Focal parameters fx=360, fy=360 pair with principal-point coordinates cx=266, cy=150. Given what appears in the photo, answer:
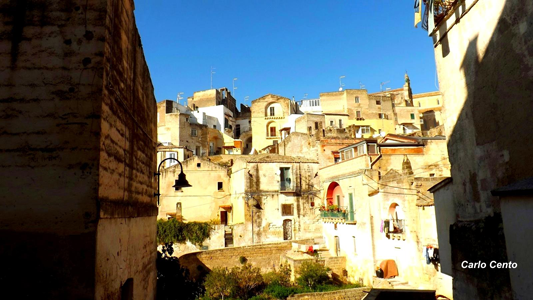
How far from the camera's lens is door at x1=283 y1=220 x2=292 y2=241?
103ft

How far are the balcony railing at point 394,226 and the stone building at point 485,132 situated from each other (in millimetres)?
11577

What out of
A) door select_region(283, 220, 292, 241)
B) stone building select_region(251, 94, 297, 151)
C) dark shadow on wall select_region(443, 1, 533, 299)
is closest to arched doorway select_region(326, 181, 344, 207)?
door select_region(283, 220, 292, 241)

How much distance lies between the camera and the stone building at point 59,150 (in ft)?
12.1

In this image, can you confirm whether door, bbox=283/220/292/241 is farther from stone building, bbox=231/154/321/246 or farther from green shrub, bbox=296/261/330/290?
green shrub, bbox=296/261/330/290

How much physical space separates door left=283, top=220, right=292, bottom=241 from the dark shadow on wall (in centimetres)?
2537

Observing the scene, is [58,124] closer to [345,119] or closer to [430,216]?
[430,216]

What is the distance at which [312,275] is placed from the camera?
74.7ft

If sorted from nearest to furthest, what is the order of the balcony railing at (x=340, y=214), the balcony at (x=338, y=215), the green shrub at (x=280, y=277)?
the balcony railing at (x=340, y=214), the balcony at (x=338, y=215), the green shrub at (x=280, y=277)

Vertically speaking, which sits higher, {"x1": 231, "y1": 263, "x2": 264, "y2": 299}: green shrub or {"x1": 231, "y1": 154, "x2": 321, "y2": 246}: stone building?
{"x1": 231, "y1": 154, "x2": 321, "y2": 246}: stone building

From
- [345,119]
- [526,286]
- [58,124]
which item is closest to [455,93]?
[526,286]

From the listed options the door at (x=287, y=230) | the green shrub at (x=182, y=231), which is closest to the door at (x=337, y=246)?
the door at (x=287, y=230)

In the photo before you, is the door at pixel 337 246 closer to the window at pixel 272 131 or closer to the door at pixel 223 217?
the door at pixel 223 217

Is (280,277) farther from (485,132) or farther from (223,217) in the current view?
(485,132)

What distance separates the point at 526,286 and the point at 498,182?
1718 millimetres
